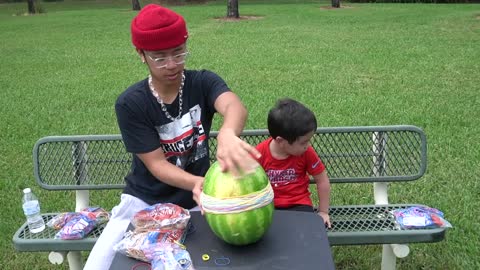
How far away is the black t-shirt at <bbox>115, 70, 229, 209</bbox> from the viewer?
2.71 metres

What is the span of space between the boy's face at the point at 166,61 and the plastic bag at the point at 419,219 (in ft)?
4.95

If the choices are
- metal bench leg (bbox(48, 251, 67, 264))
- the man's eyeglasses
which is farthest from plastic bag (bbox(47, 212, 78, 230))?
the man's eyeglasses

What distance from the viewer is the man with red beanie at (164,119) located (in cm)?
254

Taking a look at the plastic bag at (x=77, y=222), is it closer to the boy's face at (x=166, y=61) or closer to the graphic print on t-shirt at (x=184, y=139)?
the graphic print on t-shirt at (x=184, y=139)

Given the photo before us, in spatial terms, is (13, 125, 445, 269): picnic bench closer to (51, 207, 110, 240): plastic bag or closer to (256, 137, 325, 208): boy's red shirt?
(51, 207, 110, 240): plastic bag

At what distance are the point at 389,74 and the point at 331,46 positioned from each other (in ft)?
12.3

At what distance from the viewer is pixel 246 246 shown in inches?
84.9

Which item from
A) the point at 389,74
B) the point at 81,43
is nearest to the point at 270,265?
the point at 389,74

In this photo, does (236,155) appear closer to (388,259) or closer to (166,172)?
(166,172)

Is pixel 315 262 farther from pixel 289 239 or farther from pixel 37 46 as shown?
pixel 37 46

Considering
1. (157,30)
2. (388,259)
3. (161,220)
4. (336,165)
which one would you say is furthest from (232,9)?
(161,220)

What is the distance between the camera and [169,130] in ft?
9.14

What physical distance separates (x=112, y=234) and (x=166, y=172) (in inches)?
18.8

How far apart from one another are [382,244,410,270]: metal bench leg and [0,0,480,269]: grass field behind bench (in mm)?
388
